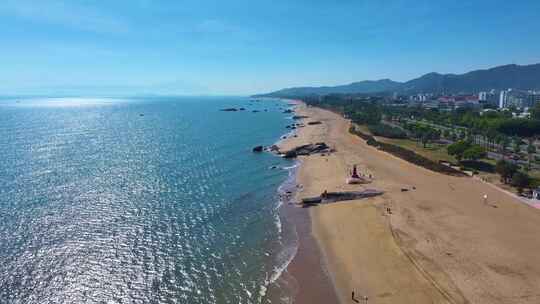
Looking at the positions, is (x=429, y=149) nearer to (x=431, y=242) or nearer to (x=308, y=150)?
(x=308, y=150)

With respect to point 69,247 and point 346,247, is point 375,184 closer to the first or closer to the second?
point 346,247

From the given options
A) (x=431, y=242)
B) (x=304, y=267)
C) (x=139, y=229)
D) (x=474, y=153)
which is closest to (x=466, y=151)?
(x=474, y=153)

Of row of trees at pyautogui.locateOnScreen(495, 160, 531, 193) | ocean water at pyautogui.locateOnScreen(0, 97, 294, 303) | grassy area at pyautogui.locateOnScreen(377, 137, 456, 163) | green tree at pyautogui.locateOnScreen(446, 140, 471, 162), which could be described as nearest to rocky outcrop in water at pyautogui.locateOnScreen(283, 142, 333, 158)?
ocean water at pyautogui.locateOnScreen(0, 97, 294, 303)

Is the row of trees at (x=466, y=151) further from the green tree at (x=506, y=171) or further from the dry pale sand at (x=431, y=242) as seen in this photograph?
the dry pale sand at (x=431, y=242)

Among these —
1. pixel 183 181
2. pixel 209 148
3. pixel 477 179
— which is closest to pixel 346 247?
pixel 183 181

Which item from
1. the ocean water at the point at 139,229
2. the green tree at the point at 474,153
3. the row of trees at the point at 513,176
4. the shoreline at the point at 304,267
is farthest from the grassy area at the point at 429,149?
the shoreline at the point at 304,267
